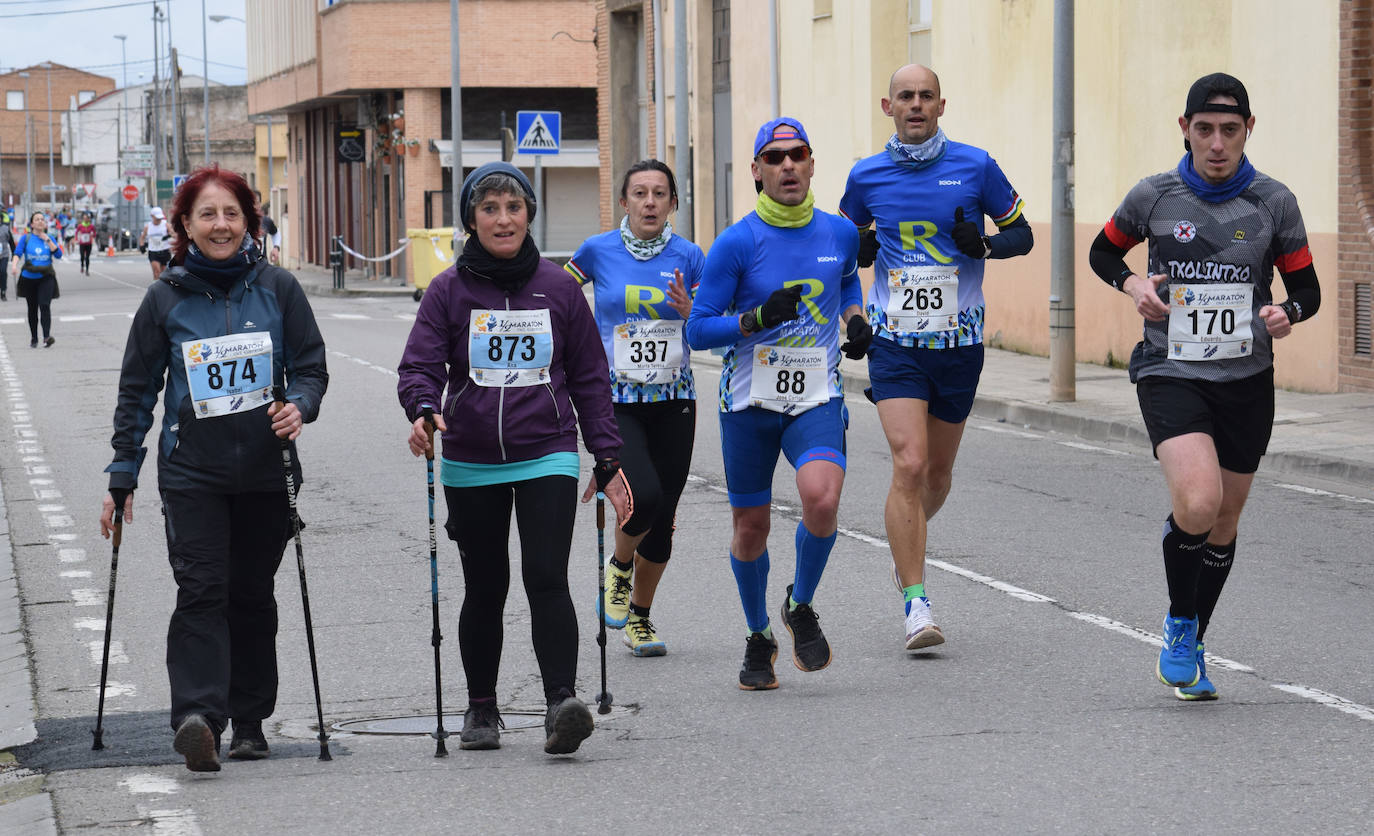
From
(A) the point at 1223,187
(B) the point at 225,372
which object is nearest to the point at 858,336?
(A) the point at 1223,187

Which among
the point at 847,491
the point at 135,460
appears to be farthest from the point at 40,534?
the point at 135,460

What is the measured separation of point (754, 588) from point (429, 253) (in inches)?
1380

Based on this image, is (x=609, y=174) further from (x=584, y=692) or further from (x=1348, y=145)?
(x=584, y=692)

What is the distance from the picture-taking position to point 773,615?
8.77 meters

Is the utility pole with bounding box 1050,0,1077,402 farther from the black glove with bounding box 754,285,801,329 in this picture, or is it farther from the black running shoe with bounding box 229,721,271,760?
the black running shoe with bounding box 229,721,271,760

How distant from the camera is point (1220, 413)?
6824mm

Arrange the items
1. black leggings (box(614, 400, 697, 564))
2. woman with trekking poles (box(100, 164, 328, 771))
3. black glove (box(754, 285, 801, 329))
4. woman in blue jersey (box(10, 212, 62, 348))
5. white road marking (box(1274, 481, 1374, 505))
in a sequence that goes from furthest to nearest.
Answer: woman in blue jersey (box(10, 212, 62, 348)), white road marking (box(1274, 481, 1374, 505)), black leggings (box(614, 400, 697, 564)), black glove (box(754, 285, 801, 329)), woman with trekking poles (box(100, 164, 328, 771))

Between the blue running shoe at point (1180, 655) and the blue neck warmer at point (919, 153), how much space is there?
206 cm

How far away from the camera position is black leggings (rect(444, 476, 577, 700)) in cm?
621

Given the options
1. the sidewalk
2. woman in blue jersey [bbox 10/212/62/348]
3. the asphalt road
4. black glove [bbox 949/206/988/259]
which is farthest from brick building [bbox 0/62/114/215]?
black glove [bbox 949/206/988/259]

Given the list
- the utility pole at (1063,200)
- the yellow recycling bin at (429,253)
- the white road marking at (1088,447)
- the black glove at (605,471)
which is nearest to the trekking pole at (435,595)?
the black glove at (605,471)

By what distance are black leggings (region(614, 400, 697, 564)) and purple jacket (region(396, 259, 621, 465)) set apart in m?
1.17

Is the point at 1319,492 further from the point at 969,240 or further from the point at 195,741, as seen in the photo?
the point at 195,741

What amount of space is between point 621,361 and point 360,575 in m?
2.79
